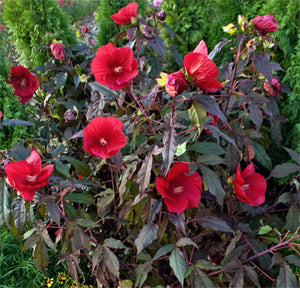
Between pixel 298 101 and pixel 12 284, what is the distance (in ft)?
6.13

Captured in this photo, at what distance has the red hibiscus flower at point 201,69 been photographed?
0.84m

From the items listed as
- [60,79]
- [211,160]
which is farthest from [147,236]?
[60,79]

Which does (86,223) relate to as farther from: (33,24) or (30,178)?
(33,24)

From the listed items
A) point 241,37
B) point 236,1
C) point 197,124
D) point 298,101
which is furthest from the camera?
point 236,1

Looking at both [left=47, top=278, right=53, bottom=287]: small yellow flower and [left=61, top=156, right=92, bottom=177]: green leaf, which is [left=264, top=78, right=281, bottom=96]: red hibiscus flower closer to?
[left=61, top=156, right=92, bottom=177]: green leaf

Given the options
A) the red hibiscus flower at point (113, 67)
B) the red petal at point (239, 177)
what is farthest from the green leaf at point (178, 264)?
the red hibiscus flower at point (113, 67)

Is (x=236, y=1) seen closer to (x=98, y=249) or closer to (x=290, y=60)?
(x=290, y=60)

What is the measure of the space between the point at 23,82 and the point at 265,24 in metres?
1.33

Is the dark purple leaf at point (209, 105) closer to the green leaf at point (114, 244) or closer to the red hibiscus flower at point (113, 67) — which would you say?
the red hibiscus flower at point (113, 67)

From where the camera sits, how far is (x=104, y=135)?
43.5 inches

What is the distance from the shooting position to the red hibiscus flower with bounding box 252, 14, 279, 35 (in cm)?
113

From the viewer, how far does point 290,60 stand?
1.84m

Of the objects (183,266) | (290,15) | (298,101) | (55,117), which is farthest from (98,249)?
(290,15)

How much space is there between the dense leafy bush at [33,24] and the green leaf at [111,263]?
132cm
